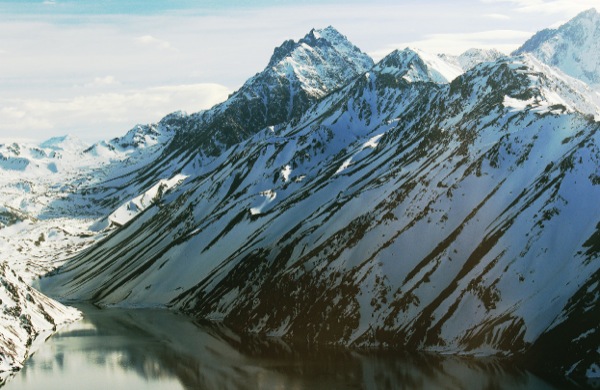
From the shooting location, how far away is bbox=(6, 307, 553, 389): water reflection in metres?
142

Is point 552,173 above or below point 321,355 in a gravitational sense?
above

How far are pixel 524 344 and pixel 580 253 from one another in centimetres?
2736

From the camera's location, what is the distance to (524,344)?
149625 millimetres

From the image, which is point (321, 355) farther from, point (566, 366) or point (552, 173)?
point (552, 173)

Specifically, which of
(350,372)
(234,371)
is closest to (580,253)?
(350,372)

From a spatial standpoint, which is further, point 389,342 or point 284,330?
point 284,330

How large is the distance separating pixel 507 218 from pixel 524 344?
148 ft

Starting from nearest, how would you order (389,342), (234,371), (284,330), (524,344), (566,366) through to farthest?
(566,366) → (524,344) → (234,371) → (389,342) → (284,330)

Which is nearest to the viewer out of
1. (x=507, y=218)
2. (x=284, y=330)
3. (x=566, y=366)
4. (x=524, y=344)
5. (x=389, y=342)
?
(x=566, y=366)

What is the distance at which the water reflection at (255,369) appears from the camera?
14175 centimetres

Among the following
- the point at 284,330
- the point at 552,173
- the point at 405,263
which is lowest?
the point at 284,330

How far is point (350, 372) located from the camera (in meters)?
152

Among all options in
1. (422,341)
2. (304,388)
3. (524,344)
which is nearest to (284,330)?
(422,341)

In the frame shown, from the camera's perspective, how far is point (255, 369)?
529ft
